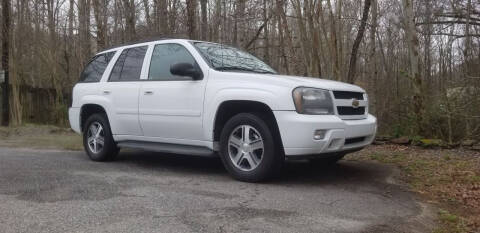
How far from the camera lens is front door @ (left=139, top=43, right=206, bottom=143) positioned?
223 inches

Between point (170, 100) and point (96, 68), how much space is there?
217cm

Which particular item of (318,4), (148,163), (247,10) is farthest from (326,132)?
(247,10)

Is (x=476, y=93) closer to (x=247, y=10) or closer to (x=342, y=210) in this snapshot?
(x=342, y=210)

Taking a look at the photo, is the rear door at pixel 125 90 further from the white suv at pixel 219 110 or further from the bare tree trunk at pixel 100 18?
the bare tree trunk at pixel 100 18

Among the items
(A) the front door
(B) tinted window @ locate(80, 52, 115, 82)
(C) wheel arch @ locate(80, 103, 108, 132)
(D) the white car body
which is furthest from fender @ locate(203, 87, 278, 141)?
(B) tinted window @ locate(80, 52, 115, 82)

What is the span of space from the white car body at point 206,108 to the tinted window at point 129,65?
11 cm

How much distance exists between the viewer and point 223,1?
1338 cm

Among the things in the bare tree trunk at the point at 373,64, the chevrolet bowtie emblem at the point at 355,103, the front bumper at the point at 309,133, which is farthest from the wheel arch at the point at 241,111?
the bare tree trunk at the point at 373,64

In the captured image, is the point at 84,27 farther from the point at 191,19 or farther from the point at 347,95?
the point at 347,95

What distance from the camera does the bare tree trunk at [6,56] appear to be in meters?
15.8

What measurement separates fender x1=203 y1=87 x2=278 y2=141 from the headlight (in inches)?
9.9

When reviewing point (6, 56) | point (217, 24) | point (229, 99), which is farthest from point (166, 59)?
→ point (6, 56)

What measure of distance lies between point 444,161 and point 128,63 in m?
4.82

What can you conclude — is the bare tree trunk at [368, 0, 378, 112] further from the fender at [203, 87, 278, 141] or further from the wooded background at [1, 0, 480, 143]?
the fender at [203, 87, 278, 141]
